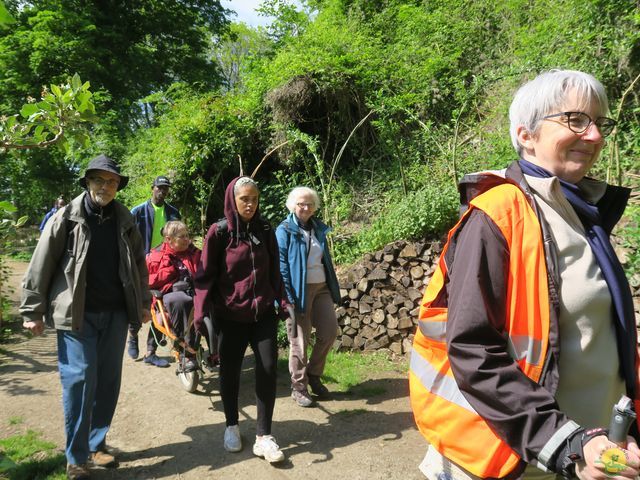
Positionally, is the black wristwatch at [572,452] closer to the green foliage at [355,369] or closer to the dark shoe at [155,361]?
the green foliage at [355,369]

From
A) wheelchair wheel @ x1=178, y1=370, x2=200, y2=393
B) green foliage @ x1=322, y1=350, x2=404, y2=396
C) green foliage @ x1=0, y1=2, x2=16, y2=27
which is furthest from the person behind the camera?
green foliage @ x1=322, y1=350, x2=404, y2=396

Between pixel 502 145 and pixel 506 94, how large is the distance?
1.70 m

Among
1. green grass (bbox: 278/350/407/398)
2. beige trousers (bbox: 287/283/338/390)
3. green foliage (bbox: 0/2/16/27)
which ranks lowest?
green grass (bbox: 278/350/407/398)

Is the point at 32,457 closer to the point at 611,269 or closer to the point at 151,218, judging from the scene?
the point at 151,218

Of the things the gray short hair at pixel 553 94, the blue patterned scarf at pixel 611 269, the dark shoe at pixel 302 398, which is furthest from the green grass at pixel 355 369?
the gray short hair at pixel 553 94

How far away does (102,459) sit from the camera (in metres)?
3.46

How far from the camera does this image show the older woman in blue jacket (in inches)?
178

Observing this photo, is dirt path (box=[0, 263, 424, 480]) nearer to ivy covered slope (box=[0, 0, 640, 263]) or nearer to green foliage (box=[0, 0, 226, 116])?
ivy covered slope (box=[0, 0, 640, 263])

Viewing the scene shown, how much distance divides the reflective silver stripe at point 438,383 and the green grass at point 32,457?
3063mm

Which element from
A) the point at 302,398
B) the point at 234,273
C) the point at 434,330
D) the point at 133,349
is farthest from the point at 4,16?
the point at 133,349

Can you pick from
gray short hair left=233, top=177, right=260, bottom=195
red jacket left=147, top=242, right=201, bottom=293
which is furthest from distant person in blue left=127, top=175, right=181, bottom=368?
gray short hair left=233, top=177, right=260, bottom=195

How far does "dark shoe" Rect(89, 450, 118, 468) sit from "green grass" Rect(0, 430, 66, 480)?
0.68ft

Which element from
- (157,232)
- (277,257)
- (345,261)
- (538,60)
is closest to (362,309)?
(345,261)

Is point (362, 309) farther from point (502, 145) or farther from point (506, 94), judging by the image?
point (506, 94)
